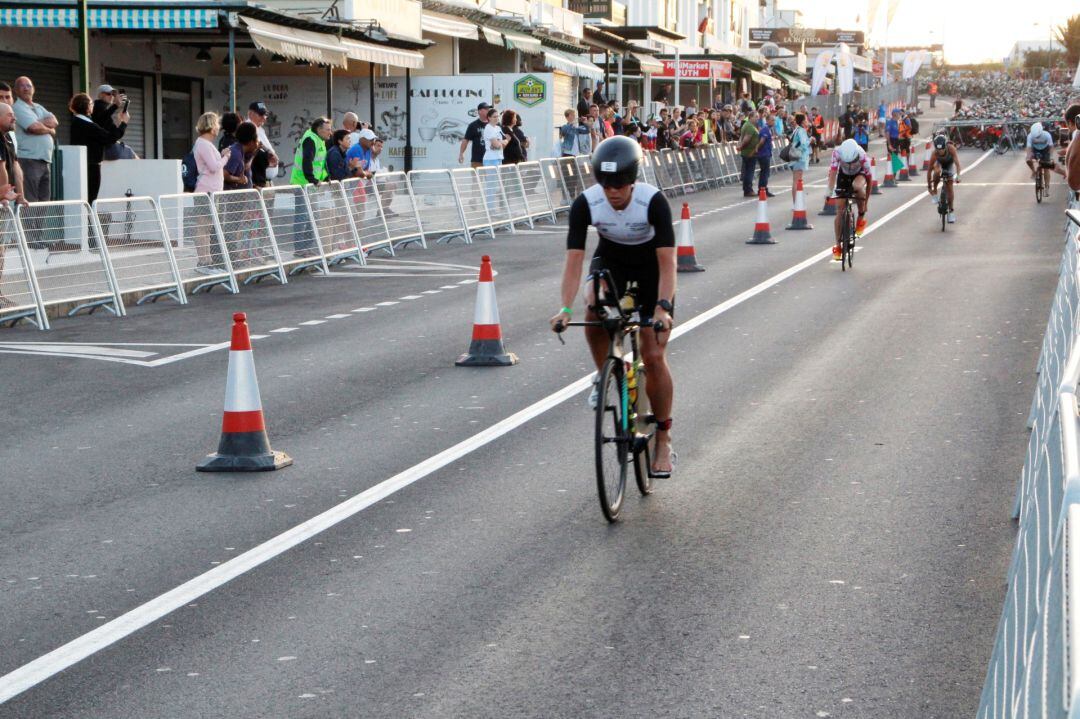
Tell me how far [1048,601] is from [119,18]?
22.4 meters

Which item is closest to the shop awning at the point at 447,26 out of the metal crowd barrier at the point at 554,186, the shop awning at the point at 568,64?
the shop awning at the point at 568,64

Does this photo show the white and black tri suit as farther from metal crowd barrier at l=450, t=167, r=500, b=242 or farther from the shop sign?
the shop sign

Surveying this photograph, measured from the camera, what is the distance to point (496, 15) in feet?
141

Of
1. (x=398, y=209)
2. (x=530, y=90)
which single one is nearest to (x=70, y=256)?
(x=398, y=209)

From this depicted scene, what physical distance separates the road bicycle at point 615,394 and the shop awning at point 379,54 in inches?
832

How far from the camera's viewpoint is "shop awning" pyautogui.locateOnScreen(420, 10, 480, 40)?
37.6 m

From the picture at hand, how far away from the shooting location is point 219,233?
18109 mm

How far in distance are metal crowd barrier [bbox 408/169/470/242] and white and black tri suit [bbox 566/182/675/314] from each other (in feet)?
52.9

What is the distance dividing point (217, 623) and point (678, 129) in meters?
38.1

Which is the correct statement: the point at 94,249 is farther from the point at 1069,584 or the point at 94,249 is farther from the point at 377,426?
the point at 1069,584

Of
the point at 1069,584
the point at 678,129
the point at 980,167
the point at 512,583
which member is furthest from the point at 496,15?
the point at 1069,584

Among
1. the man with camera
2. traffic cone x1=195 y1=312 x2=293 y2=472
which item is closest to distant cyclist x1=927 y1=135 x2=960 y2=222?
the man with camera

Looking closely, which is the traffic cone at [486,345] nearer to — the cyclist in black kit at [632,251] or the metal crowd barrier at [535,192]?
the cyclist in black kit at [632,251]

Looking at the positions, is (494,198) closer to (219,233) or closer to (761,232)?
(761,232)
